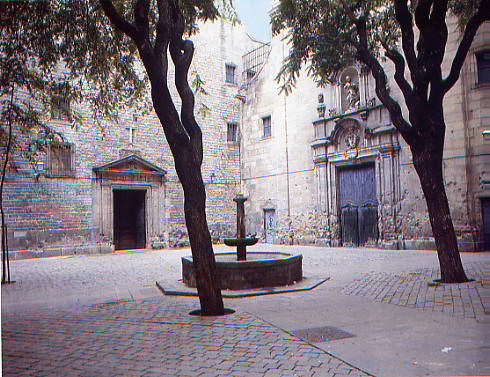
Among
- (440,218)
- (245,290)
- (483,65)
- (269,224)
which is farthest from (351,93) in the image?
(245,290)

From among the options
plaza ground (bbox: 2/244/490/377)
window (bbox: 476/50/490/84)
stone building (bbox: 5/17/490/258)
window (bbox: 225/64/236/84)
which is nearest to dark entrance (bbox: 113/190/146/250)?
stone building (bbox: 5/17/490/258)

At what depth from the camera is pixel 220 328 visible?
565 centimetres

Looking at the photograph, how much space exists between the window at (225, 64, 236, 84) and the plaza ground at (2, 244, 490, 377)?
17488 mm

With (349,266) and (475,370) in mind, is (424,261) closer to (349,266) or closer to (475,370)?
(349,266)

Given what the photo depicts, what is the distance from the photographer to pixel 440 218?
27.8 feet

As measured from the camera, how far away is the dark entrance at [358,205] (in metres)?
18.2

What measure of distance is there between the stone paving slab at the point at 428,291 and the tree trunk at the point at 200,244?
2.78 meters

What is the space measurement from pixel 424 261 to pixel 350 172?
294 inches

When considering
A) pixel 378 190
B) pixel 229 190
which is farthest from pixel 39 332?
pixel 229 190

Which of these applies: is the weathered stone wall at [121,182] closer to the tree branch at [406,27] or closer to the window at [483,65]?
the tree branch at [406,27]

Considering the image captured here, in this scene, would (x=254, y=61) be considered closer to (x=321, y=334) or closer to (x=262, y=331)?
(x=262, y=331)

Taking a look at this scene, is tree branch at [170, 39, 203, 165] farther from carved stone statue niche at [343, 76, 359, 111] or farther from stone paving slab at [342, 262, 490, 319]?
carved stone statue niche at [343, 76, 359, 111]

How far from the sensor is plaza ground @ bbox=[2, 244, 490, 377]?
13.5 ft

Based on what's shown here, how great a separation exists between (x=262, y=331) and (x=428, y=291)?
12.5 ft
